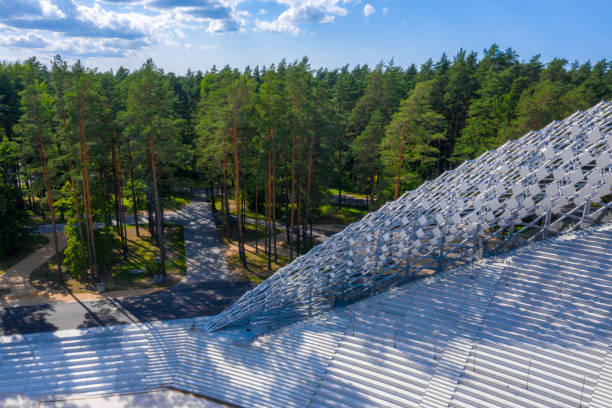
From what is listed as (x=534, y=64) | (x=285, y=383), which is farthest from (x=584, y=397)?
(x=534, y=64)

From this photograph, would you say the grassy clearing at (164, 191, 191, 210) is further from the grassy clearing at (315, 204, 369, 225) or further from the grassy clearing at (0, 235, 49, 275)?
the grassy clearing at (315, 204, 369, 225)

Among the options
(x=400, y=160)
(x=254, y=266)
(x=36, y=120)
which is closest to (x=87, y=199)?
(x=36, y=120)

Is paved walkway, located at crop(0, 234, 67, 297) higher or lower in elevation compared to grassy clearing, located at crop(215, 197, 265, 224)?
lower

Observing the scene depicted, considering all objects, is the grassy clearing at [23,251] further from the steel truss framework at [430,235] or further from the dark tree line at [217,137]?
the steel truss framework at [430,235]

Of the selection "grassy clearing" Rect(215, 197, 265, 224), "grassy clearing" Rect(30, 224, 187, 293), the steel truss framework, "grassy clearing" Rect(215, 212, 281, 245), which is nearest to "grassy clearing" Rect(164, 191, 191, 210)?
"grassy clearing" Rect(215, 197, 265, 224)

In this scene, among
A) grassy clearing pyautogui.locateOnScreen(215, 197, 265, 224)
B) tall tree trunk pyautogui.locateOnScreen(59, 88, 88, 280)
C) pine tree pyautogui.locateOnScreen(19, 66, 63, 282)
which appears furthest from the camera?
grassy clearing pyautogui.locateOnScreen(215, 197, 265, 224)

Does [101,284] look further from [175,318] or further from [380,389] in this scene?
[380,389]
